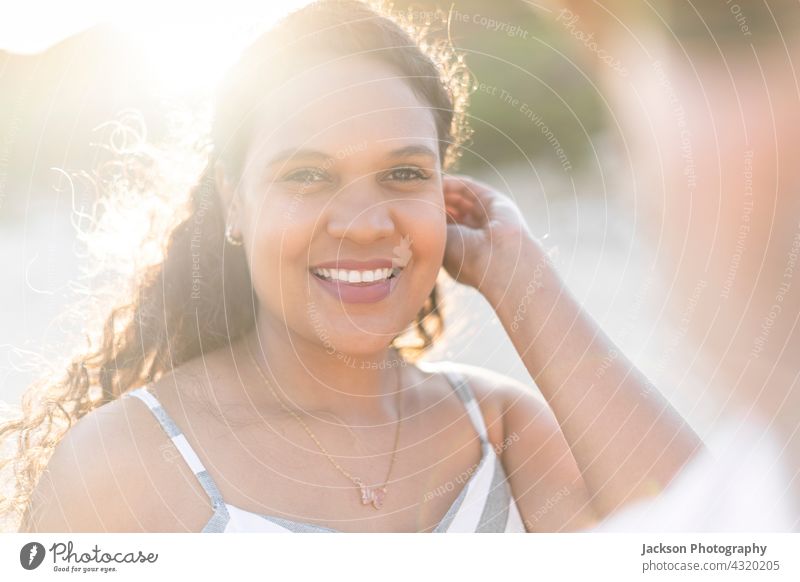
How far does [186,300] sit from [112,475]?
0.29 m

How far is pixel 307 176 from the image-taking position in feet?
3.29

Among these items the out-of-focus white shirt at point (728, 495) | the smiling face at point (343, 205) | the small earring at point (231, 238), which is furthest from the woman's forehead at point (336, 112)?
the out-of-focus white shirt at point (728, 495)

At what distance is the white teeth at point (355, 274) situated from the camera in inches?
40.6

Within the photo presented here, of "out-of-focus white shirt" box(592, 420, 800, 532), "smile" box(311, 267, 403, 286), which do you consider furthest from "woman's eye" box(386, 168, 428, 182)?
"out-of-focus white shirt" box(592, 420, 800, 532)

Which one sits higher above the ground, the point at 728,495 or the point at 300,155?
the point at 300,155

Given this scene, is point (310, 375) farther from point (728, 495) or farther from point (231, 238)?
point (728, 495)

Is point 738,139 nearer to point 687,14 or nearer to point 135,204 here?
point 687,14

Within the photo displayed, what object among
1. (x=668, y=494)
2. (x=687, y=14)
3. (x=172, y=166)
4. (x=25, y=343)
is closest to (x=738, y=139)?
(x=687, y=14)

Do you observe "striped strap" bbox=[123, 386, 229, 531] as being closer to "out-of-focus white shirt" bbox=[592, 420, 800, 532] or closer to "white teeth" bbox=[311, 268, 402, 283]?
"white teeth" bbox=[311, 268, 402, 283]

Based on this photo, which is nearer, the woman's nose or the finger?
the woman's nose

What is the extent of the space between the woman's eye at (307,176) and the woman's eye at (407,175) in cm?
9

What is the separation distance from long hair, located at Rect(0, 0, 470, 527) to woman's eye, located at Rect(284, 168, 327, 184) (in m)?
0.08

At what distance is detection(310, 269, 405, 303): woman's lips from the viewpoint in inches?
40.7

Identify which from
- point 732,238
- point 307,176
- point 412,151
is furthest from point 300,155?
point 732,238
